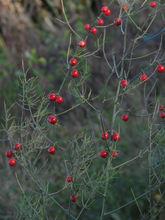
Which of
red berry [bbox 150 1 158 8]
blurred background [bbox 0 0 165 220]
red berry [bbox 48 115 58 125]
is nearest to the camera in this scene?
red berry [bbox 48 115 58 125]

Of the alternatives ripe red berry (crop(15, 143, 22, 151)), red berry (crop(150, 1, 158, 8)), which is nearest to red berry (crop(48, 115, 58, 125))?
ripe red berry (crop(15, 143, 22, 151))

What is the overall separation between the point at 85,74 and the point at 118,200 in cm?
207

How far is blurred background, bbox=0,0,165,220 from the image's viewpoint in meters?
5.12

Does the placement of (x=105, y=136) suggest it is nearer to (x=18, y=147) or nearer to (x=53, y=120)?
(x=53, y=120)

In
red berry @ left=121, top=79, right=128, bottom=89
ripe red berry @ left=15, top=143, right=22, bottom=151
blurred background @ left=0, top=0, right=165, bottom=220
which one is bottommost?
blurred background @ left=0, top=0, right=165, bottom=220

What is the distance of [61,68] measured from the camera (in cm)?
748

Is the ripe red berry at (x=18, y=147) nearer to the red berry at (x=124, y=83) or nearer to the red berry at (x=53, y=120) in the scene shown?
the red berry at (x=53, y=120)

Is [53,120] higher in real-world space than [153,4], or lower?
lower

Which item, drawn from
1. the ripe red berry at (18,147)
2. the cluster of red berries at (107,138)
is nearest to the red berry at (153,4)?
the cluster of red berries at (107,138)

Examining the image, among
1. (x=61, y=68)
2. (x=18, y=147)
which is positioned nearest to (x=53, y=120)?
(x=18, y=147)

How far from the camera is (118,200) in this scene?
5152mm

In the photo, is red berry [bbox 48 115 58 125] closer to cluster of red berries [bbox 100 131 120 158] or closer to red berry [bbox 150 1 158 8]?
cluster of red berries [bbox 100 131 120 158]

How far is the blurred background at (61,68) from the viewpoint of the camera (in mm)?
5125

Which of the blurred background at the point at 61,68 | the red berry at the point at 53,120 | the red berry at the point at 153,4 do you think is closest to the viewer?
the red berry at the point at 53,120
